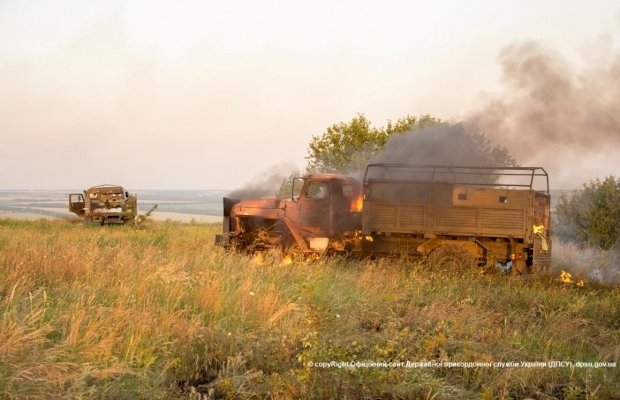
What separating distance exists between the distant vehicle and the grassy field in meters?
19.7

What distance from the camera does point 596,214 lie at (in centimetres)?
2369

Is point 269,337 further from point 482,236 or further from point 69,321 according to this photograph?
point 482,236

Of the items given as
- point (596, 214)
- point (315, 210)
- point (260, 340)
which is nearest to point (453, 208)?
point (315, 210)

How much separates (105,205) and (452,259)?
67.1ft

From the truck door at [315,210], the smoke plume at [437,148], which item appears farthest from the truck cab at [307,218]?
the smoke plume at [437,148]

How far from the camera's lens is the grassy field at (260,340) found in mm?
5184

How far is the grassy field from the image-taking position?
5.18 metres

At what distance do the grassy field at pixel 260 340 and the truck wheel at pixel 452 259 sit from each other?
10.3 ft

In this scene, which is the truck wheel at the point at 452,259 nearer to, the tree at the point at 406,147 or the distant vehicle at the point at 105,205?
the tree at the point at 406,147

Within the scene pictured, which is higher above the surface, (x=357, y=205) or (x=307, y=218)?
(x=357, y=205)

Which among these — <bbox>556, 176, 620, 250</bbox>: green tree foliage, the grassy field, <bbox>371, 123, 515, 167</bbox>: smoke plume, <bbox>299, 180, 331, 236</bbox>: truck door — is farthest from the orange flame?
<bbox>556, 176, 620, 250</bbox>: green tree foliage

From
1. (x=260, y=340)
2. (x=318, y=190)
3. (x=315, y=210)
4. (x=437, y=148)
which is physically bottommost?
(x=260, y=340)

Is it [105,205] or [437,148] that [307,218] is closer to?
[437,148]

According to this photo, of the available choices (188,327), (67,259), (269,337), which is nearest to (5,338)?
(188,327)
